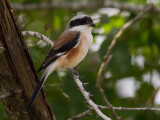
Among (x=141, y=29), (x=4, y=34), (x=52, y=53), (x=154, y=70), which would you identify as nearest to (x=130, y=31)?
(x=141, y=29)

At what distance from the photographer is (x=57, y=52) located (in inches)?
142

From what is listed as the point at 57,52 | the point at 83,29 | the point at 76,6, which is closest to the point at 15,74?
the point at 57,52

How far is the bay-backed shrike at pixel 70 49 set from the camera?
355cm

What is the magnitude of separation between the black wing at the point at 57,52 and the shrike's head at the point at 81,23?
17cm

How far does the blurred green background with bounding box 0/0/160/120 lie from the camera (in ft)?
12.9

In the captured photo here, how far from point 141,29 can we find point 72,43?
147 centimetres

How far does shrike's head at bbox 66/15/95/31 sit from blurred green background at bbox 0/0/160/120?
8.0 inches

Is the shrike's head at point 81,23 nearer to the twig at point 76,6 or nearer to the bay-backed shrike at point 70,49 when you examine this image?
the bay-backed shrike at point 70,49

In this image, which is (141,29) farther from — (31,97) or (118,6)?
(31,97)

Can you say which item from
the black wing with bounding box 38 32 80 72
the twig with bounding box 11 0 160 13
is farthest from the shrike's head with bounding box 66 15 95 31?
the twig with bounding box 11 0 160 13

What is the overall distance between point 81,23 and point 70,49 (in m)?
0.44

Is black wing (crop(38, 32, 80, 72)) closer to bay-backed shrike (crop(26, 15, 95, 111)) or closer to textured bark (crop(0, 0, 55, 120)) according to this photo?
bay-backed shrike (crop(26, 15, 95, 111))

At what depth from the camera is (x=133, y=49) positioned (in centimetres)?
528

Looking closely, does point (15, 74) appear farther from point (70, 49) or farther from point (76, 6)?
point (76, 6)
